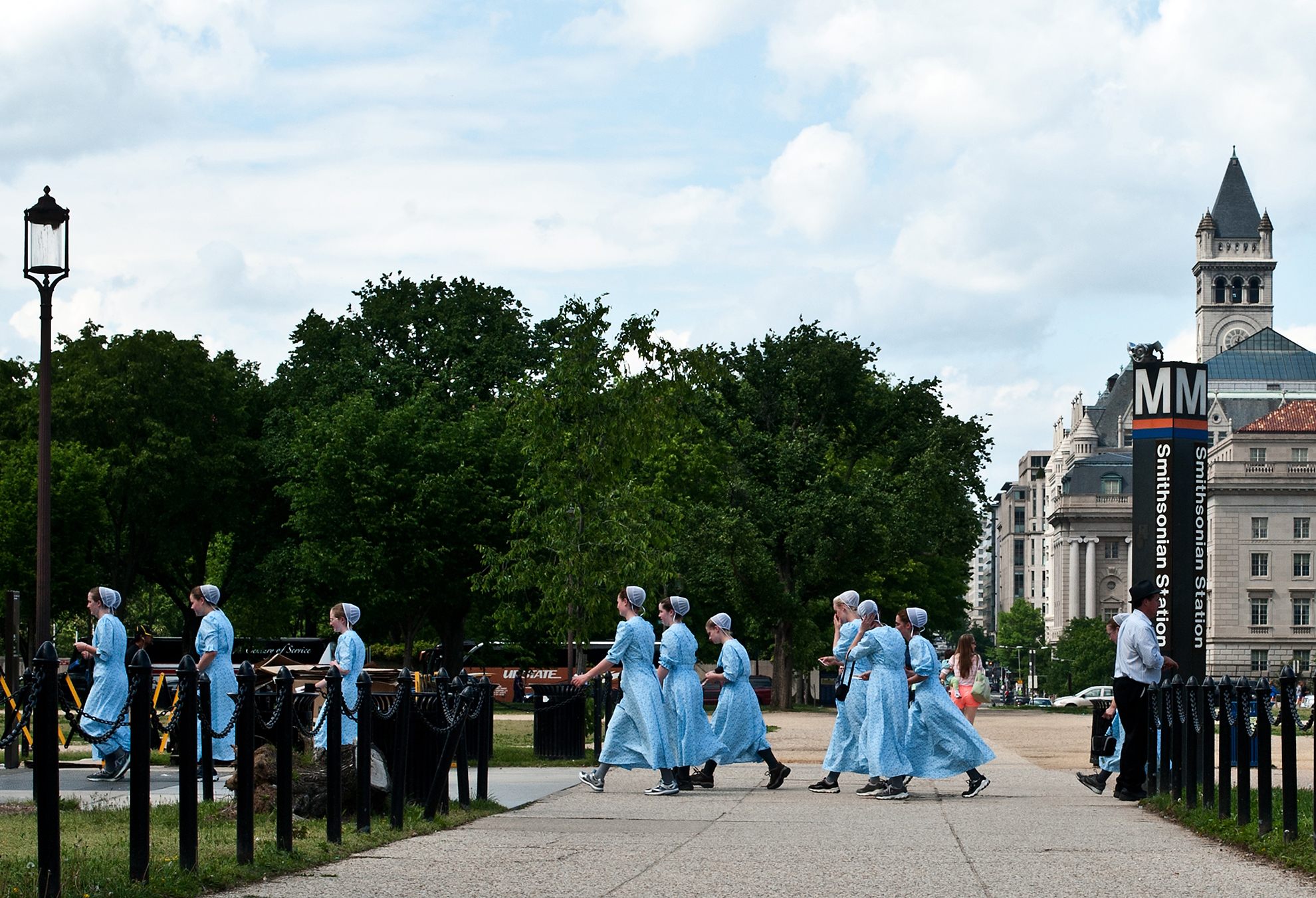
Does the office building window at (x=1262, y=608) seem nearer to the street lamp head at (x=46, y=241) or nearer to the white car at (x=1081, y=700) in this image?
the white car at (x=1081, y=700)

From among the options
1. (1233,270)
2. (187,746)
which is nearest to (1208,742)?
(187,746)

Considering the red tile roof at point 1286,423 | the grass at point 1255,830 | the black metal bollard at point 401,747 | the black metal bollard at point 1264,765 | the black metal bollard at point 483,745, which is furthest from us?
the red tile roof at point 1286,423

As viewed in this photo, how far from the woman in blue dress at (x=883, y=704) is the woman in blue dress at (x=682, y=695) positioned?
1474 millimetres

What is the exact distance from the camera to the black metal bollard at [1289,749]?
35.0 ft

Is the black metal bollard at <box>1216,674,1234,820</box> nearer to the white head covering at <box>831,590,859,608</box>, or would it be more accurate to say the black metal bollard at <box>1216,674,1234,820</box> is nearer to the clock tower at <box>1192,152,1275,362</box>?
the white head covering at <box>831,590,859,608</box>

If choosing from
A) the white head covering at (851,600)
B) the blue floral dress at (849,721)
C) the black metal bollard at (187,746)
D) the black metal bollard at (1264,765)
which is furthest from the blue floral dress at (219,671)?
the black metal bollard at (1264,765)

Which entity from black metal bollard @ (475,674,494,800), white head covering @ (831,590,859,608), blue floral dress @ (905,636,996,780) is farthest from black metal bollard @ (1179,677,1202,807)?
black metal bollard @ (475,674,494,800)

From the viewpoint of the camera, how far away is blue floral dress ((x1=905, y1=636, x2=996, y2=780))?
656 inches

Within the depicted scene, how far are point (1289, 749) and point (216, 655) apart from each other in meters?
9.81

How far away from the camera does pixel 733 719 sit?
58.2 ft

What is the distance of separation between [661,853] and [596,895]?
7.25 ft

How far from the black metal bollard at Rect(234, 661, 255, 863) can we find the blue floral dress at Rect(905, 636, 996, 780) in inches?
313

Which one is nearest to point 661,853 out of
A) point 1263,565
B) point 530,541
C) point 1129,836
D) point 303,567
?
point 1129,836

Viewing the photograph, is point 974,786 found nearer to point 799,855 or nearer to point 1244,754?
point 1244,754
